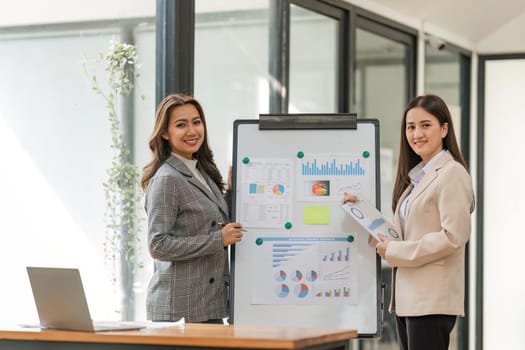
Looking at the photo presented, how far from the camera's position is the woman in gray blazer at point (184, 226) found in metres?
3.78

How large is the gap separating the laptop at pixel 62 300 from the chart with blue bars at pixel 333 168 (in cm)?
127

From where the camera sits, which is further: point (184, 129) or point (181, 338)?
point (184, 129)

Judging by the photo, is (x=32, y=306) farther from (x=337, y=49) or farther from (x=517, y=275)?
(x=517, y=275)

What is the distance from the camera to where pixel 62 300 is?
2.96 meters

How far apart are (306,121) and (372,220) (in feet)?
1.64

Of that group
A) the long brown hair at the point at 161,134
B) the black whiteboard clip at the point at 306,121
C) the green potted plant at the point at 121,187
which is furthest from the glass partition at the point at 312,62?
the long brown hair at the point at 161,134

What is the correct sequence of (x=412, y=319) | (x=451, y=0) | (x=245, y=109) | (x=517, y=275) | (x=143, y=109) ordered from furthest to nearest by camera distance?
(x=517, y=275) → (x=451, y=0) → (x=245, y=109) → (x=143, y=109) → (x=412, y=319)

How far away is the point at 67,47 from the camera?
430cm

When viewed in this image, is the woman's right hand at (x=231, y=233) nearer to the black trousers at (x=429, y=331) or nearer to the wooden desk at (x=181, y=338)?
the black trousers at (x=429, y=331)

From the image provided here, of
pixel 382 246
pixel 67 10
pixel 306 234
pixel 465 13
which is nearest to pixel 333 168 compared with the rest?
pixel 306 234

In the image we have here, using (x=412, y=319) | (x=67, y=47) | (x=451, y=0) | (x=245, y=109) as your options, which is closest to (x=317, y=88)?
(x=245, y=109)

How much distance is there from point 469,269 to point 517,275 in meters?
0.37

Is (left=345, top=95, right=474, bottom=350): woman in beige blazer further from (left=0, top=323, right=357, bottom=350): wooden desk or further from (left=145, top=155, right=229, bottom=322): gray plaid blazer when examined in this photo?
(left=0, top=323, right=357, bottom=350): wooden desk

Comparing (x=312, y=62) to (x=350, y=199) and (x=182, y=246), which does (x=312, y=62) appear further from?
(x=182, y=246)
